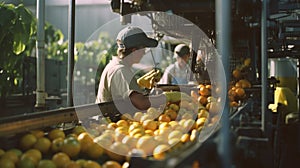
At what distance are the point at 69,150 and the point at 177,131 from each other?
491mm

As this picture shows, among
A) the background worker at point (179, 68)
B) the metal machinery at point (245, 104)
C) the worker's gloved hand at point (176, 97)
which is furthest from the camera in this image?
the background worker at point (179, 68)

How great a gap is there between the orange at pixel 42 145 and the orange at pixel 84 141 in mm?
133

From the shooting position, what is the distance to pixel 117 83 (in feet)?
9.80

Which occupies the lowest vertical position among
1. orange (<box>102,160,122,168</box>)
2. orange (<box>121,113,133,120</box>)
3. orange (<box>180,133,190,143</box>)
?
orange (<box>102,160,122,168</box>)

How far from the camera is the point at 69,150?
1.73m

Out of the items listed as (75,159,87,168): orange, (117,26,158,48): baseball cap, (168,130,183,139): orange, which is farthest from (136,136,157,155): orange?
(117,26,158,48): baseball cap

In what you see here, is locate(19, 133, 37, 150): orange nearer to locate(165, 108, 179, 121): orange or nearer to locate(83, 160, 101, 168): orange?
locate(83, 160, 101, 168): orange

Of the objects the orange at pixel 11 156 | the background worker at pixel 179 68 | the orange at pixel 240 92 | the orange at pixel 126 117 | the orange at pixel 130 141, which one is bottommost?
the orange at pixel 11 156

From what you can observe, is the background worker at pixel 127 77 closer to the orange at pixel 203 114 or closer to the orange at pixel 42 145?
the orange at pixel 203 114

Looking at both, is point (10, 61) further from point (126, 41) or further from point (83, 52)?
point (83, 52)

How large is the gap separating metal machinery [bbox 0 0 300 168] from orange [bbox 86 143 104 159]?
0.18 meters

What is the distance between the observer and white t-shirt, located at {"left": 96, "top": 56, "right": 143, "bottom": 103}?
9.64 ft

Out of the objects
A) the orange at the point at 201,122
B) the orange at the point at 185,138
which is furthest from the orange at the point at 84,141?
the orange at the point at 201,122

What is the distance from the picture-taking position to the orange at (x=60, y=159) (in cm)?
159
